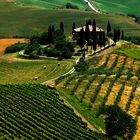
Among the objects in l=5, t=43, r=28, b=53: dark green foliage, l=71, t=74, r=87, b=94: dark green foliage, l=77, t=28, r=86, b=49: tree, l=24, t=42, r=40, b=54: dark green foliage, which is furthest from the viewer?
l=5, t=43, r=28, b=53: dark green foliage

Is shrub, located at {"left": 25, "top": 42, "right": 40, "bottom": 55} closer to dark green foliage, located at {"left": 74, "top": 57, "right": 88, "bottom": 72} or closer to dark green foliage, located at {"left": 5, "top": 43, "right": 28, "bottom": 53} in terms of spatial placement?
dark green foliage, located at {"left": 5, "top": 43, "right": 28, "bottom": 53}

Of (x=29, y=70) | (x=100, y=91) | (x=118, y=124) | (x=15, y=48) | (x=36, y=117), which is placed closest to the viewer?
(x=36, y=117)

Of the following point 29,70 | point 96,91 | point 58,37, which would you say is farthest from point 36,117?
point 58,37

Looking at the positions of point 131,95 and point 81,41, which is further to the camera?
point 81,41

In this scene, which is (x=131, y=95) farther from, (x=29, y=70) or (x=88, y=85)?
(x=29, y=70)

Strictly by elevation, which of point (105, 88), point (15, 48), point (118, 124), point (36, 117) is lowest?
point (15, 48)

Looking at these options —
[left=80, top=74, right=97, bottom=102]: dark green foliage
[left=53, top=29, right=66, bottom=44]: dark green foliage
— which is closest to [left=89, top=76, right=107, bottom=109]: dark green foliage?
[left=80, top=74, right=97, bottom=102]: dark green foliage

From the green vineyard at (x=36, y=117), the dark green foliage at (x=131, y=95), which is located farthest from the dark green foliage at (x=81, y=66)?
the green vineyard at (x=36, y=117)

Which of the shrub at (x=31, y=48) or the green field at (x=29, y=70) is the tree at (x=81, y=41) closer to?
the green field at (x=29, y=70)
